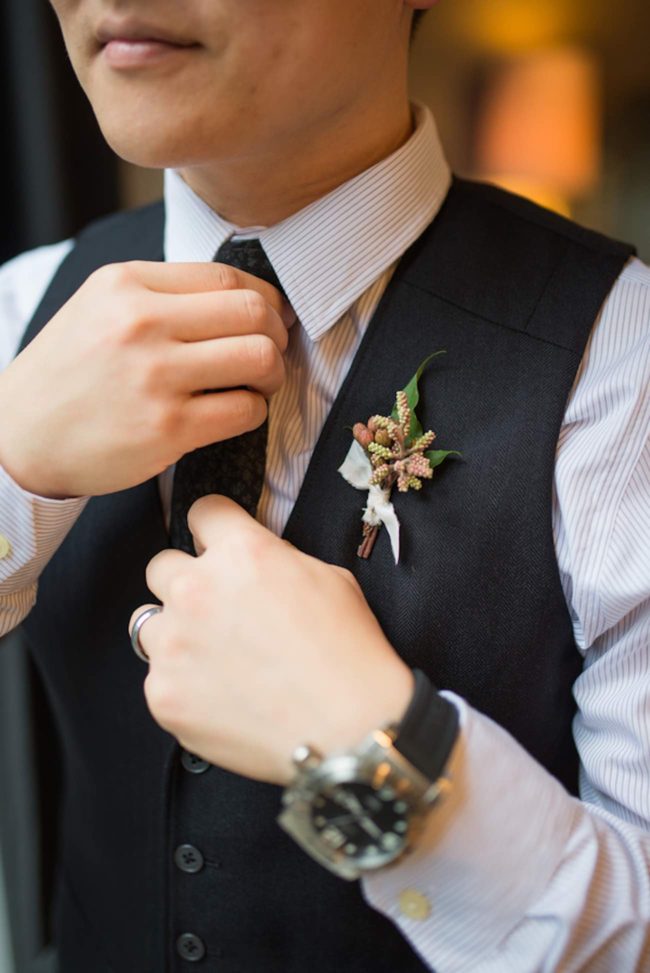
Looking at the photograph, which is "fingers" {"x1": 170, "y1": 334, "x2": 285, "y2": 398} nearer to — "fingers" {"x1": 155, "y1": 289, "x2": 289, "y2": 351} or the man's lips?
"fingers" {"x1": 155, "y1": 289, "x2": 289, "y2": 351}

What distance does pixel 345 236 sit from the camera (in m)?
0.91

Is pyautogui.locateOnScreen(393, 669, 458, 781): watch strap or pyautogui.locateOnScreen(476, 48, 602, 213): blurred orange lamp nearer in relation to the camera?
pyautogui.locateOnScreen(393, 669, 458, 781): watch strap

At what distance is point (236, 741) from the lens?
72cm

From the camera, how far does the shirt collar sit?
90 cm

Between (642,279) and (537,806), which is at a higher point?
(642,279)

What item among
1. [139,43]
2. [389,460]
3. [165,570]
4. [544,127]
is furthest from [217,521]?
[544,127]

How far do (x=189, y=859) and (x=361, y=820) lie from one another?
0.29 meters

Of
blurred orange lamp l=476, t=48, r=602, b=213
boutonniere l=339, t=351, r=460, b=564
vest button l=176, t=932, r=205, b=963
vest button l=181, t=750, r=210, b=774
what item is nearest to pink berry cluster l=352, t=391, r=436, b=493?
boutonniere l=339, t=351, r=460, b=564

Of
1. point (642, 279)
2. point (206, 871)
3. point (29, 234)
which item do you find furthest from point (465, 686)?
point (29, 234)

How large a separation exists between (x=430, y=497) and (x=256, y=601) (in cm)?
21

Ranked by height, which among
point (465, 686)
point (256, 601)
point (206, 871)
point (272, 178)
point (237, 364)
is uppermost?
point (272, 178)

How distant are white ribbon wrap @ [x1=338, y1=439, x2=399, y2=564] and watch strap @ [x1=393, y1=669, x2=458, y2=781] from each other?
16 cm

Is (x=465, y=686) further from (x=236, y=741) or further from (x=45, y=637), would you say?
(x=45, y=637)

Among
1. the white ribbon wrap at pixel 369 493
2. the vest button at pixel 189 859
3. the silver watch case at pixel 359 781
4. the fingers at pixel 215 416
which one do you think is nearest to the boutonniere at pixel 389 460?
the white ribbon wrap at pixel 369 493
